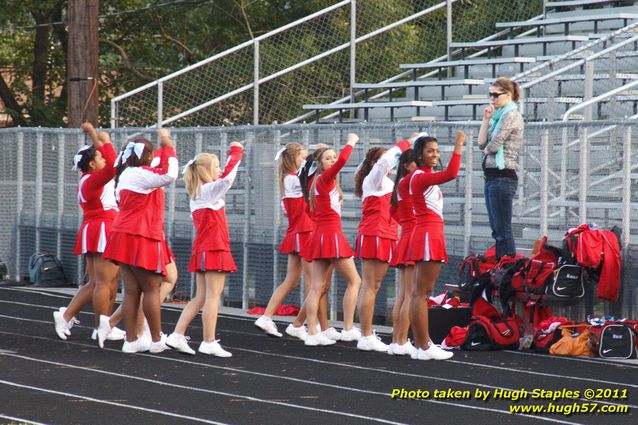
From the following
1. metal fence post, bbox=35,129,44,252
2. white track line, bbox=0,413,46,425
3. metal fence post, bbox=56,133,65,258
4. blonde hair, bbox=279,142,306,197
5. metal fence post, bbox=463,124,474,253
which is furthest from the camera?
metal fence post, bbox=35,129,44,252

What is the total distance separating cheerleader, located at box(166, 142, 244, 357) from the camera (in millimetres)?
13000

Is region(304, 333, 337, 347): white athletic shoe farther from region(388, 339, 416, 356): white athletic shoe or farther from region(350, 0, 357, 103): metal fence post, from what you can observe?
region(350, 0, 357, 103): metal fence post

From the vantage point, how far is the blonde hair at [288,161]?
48.1 ft

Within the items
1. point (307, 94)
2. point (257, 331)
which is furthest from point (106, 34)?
point (257, 331)

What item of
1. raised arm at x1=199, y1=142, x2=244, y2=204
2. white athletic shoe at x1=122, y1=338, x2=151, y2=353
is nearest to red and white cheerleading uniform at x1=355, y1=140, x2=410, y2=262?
raised arm at x1=199, y1=142, x2=244, y2=204

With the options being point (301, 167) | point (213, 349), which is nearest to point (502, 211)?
point (301, 167)

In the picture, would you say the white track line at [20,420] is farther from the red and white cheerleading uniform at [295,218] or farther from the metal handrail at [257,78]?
the metal handrail at [257,78]

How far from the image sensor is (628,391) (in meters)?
11.0

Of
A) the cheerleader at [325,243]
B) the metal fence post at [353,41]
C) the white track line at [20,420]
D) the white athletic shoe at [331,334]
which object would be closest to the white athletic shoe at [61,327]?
the cheerleader at [325,243]

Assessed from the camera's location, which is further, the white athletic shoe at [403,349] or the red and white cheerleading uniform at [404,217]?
the white athletic shoe at [403,349]

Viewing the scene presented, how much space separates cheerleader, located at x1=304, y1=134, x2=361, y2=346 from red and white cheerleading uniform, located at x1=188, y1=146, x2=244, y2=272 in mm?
966

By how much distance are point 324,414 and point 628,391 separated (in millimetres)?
2424

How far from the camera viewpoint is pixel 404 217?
508 inches

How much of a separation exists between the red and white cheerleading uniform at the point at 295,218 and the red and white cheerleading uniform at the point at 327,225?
0.69 meters
